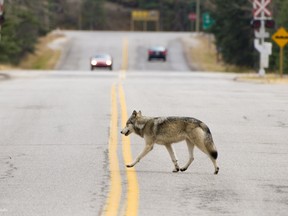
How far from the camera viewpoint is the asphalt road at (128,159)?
10.1m

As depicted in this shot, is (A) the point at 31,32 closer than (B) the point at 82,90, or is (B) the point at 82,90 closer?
(B) the point at 82,90

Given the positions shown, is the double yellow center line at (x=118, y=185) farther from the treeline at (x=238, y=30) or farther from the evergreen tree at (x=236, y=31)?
the evergreen tree at (x=236, y=31)

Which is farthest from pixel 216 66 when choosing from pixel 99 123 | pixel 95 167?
pixel 95 167

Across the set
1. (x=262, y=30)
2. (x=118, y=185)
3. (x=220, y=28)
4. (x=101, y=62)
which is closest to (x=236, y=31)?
(x=220, y=28)

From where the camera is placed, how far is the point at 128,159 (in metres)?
14.1

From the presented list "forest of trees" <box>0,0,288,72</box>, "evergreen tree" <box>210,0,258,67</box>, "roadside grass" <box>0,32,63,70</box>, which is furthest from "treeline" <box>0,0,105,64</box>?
"evergreen tree" <box>210,0,258,67</box>

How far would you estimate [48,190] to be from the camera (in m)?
11.0

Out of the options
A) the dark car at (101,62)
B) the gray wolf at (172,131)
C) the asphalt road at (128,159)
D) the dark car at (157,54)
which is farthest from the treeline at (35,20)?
the gray wolf at (172,131)

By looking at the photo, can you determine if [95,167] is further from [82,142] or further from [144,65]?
[144,65]

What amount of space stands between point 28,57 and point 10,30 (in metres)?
15.9

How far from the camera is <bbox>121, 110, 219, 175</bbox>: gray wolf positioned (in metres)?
12.4

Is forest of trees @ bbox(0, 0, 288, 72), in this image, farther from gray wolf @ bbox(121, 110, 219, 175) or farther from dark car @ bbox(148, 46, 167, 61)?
gray wolf @ bbox(121, 110, 219, 175)

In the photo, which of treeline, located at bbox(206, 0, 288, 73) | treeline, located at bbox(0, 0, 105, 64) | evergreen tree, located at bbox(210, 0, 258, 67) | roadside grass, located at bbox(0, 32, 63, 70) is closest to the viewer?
treeline, located at bbox(206, 0, 288, 73)

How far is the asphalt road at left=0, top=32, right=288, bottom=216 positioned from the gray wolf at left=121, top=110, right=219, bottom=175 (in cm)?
32
